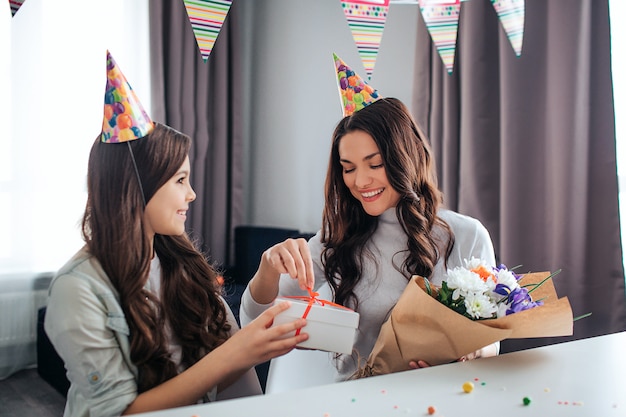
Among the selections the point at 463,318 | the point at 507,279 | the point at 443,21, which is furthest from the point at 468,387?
the point at 443,21

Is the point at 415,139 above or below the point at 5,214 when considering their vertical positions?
above

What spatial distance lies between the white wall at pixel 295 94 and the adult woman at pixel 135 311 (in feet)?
8.28

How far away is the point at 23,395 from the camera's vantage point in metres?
→ 2.92

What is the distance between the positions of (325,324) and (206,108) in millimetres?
3021

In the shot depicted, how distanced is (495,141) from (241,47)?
2.21 m

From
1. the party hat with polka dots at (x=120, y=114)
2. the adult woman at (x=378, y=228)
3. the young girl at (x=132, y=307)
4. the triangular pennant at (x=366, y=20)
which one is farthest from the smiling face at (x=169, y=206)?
the triangular pennant at (x=366, y=20)

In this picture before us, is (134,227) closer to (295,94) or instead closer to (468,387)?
(468,387)

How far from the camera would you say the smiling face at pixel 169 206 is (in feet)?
3.89

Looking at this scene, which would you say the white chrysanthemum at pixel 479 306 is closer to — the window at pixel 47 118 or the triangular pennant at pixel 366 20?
the triangular pennant at pixel 366 20

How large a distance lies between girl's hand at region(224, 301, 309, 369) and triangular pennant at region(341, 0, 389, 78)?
1031mm

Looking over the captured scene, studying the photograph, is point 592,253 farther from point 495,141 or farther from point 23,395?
point 23,395

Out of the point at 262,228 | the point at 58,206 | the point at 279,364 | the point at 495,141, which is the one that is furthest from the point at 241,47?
the point at 279,364

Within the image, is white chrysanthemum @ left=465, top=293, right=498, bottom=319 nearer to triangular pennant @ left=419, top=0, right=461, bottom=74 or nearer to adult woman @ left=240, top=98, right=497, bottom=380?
adult woman @ left=240, top=98, right=497, bottom=380

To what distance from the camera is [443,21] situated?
2.04m
